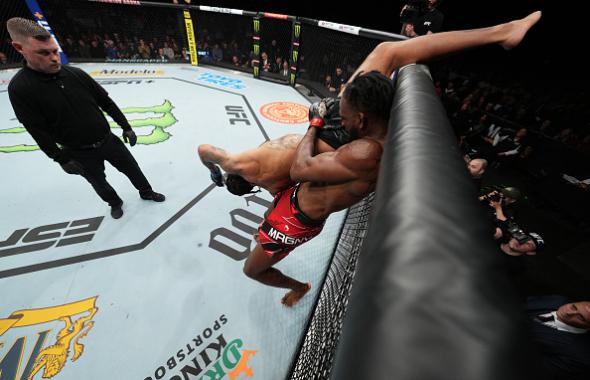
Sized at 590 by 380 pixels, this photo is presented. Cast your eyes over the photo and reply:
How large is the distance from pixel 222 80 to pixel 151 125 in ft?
11.4

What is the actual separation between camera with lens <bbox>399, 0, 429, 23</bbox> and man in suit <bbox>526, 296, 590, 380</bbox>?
11.4 feet

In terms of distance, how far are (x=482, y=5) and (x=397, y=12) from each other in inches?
142

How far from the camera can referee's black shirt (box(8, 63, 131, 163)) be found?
75.8 inches

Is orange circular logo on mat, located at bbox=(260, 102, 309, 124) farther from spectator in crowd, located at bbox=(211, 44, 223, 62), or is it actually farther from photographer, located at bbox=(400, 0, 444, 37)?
spectator in crowd, located at bbox=(211, 44, 223, 62)

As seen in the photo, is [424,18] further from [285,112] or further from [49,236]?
Answer: [49,236]

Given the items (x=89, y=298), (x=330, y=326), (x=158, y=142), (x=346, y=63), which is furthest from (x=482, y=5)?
(x=89, y=298)

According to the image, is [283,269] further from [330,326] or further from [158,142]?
[158,142]

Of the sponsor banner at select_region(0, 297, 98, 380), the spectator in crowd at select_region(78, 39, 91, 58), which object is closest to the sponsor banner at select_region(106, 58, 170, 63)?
the spectator in crowd at select_region(78, 39, 91, 58)

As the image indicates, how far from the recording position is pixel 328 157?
126cm

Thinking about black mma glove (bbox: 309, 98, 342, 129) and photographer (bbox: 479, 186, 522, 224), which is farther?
photographer (bbox: 479, 186, 522, 224)

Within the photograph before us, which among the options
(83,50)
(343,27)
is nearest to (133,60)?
(83,50)

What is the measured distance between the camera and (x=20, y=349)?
168 centimetres

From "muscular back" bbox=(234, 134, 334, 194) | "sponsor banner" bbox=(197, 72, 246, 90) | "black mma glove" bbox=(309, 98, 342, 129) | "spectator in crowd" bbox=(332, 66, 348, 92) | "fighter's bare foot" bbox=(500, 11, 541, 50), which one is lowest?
"sponsor banner" bbox=(197, 72, 246, 90)

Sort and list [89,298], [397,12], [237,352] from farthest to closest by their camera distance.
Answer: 1. [397,12]
2. [89,298]
3. [237,352]
